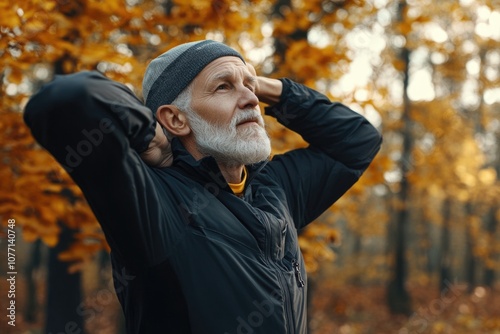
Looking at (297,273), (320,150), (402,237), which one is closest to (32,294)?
(402,237)

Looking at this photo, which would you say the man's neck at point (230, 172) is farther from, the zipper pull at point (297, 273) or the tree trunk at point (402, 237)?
the tree trunk at point (402, 237)

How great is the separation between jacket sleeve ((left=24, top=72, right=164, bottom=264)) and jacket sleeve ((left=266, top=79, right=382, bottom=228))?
2.99ft

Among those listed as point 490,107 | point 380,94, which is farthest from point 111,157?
point 490,107

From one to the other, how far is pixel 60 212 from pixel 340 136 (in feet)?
7.04

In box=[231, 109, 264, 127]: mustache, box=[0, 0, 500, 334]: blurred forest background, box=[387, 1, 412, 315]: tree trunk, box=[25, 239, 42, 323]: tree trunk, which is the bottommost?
box=[25, 239, 42, 323]: tree trunk

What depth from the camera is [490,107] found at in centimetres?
2095

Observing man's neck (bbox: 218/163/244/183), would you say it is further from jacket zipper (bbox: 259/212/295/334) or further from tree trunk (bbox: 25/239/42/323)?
tree trunk (bbox: 25/239/42/323)

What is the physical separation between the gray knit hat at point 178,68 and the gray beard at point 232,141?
12 centimetres

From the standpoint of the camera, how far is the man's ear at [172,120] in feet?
6.72

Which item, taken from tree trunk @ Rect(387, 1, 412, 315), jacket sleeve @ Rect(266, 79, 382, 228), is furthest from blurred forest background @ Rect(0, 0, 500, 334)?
jacket sleeve @ Rect(266, 79, 382, 228)

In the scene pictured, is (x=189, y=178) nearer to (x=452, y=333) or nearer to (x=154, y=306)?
(x=154, y=306)

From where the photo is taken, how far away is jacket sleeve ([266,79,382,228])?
7.80ft

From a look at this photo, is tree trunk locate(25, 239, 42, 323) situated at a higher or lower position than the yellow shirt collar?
lower

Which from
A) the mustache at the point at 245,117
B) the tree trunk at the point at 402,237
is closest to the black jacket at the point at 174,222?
the mustache at the point at 245,117
